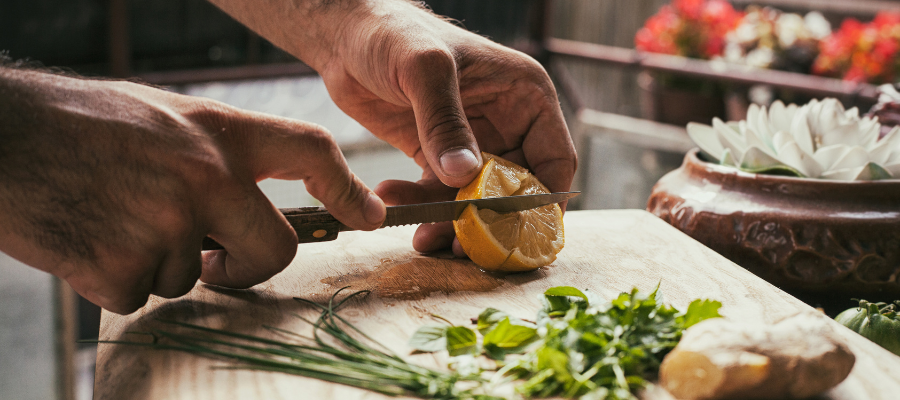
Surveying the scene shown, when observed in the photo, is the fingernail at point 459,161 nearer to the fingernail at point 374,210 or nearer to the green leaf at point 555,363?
the fingernail at point 374,210

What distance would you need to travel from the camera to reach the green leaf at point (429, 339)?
1229 millimetres

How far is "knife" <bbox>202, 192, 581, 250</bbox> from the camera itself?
153 centimetres

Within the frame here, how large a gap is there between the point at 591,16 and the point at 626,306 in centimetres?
638

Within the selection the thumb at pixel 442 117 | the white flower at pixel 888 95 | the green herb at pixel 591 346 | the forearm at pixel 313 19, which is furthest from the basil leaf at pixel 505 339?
the white flower at pixel 888 95

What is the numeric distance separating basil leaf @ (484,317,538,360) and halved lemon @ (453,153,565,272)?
0.40 m

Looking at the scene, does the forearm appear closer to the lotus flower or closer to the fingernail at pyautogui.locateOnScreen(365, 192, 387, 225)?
the fingernail at pyautogui.locateOnScreen(365, 192, 387, 225)

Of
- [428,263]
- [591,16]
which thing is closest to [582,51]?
[591,16]

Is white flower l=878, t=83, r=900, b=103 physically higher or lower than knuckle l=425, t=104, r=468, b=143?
higher

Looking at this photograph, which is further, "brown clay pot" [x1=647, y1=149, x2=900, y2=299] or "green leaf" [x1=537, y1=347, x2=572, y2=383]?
"brown clay pot" [x1=647, y1=149, x2=900, y2=299]

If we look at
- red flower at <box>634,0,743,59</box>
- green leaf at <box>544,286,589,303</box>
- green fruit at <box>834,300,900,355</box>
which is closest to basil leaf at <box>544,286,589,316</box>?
green leaf at <box>544,286,589,303</box>

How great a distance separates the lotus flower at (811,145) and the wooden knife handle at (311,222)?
1099mm

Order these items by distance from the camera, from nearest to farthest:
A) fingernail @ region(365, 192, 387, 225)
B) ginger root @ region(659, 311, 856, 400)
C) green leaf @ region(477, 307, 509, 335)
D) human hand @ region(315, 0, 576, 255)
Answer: ginger root @ region(659, 311, 856, 400) < green leaf @ region(477, 307, 509, 335) < fingernail @ region(365, 192, 387, 225) < human hand @ region(315, 0, 576, 255)

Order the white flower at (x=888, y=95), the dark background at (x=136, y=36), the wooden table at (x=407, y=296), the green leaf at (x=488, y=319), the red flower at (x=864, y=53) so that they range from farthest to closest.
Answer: the red flower at (x=864, y=53) → the dark background at (x=136, y=36) → the white flower at (x=888, y=95) → the green leaf at (x=488, y=319) → the wooden table at (x=407, y=296)

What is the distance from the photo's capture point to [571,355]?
1087 millimetres
